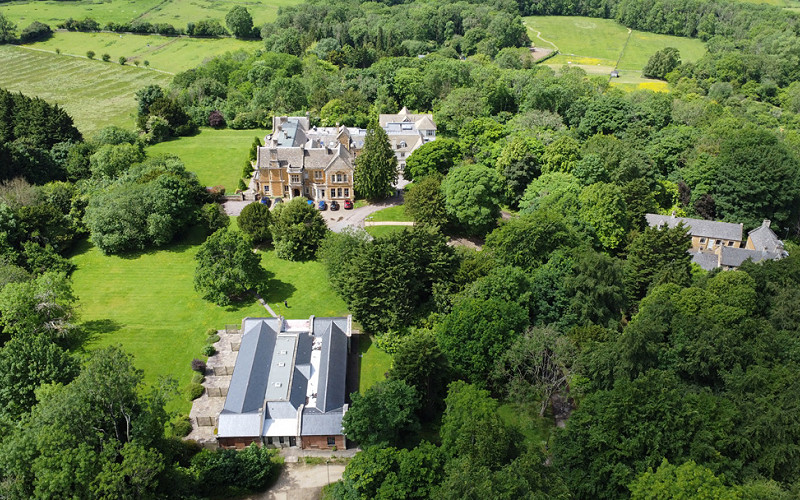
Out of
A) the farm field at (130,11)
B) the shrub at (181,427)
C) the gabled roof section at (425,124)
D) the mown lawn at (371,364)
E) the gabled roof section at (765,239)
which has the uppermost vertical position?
the farm field at (130,11)

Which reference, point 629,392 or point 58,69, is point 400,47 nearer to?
point 58,69

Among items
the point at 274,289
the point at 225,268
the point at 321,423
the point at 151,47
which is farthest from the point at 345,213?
the point at 151,47

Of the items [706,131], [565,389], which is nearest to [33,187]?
[565,389]

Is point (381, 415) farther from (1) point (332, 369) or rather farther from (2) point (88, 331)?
(2) point (88, 331)

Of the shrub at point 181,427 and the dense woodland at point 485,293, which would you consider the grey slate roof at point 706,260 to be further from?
the shrub at point 181,427

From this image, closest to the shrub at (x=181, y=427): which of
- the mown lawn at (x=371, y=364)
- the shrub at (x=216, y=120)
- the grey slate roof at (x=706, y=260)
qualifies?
the mown lawn at (x=371, y=364)
